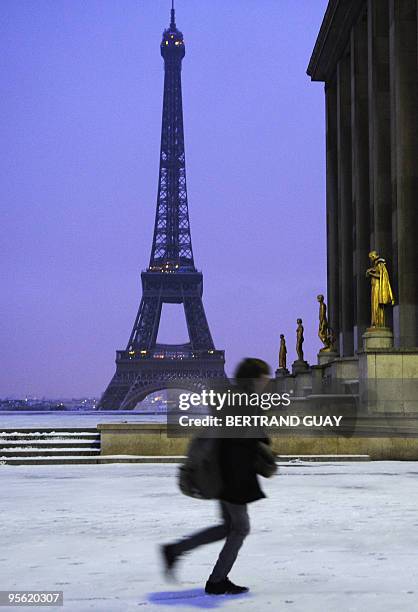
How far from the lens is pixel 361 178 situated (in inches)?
1827

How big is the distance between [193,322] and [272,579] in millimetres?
115802

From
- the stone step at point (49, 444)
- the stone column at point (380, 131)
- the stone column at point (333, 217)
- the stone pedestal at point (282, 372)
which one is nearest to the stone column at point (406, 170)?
the stone column at point (380, 131)

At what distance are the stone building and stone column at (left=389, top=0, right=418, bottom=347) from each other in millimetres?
39

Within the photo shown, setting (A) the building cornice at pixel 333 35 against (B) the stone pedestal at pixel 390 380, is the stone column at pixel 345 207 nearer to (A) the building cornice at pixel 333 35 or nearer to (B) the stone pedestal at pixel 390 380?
(A) the building cornice at pixel 333 35

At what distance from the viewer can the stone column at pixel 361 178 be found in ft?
150

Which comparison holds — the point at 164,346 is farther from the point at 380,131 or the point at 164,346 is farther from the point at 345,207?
the point at 380,131

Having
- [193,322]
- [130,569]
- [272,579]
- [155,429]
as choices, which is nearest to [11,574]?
[130,569]

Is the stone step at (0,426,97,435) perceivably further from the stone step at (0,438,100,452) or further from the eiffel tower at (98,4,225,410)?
the eiffel tower at (98,4,225,410)

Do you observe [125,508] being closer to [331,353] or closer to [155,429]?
[155,429]

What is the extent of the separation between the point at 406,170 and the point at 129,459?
60.3ft

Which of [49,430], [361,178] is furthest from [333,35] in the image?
[49,430]

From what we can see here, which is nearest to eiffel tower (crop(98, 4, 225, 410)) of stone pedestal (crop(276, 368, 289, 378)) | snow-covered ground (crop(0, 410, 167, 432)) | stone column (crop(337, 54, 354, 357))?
snow-covered ground (crop(0, 410, 167, 432))

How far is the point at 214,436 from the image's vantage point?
24.3 ft

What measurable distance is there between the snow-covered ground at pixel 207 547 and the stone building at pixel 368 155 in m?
15.9
